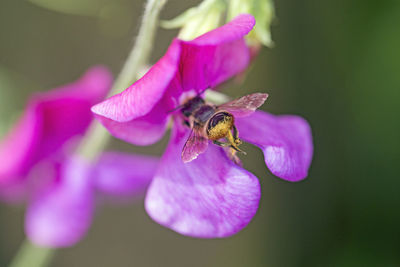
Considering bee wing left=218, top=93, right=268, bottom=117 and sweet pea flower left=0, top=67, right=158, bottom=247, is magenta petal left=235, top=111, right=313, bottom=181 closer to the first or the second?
bee wing left=218, top=93, right=268, bottom=117

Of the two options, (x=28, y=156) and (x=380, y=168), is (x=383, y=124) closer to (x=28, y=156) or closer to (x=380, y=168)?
(x=380, y=168)

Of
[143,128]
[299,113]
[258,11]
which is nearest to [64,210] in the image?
[143,128]

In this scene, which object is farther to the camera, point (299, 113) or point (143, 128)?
point (299, 113)

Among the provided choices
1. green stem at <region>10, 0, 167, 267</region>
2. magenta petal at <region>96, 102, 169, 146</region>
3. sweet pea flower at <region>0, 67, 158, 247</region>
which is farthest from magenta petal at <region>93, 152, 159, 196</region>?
magenta petal at <region>96, 102, 169, 146</region>

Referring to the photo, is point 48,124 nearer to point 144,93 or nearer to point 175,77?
point 175,77

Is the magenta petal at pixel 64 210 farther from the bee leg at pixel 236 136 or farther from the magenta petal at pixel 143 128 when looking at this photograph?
the bee leg at pixel 236 136

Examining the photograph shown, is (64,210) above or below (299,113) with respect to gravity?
below

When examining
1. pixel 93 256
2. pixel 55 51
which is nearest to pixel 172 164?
pixel 55 51
